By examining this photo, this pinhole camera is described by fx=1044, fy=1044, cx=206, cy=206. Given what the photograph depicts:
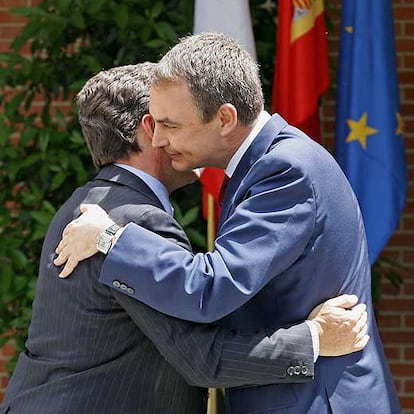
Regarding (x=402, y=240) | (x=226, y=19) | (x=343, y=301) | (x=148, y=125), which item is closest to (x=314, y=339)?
(x=343, y=301)

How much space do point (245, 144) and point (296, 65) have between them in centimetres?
191

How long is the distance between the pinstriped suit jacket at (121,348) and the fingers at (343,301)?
0.10m

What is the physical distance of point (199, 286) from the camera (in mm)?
2279

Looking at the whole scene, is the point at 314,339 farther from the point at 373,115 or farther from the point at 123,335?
the point at 373,115

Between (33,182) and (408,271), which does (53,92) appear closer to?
(33,182)

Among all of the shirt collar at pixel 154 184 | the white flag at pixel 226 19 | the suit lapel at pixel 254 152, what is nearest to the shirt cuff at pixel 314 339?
the suit lapel at pixel 254 152

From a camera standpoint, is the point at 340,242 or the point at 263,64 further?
the point at 263,64

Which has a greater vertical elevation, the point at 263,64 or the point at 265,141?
the point at 265,141

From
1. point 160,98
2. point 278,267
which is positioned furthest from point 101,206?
point 278,267

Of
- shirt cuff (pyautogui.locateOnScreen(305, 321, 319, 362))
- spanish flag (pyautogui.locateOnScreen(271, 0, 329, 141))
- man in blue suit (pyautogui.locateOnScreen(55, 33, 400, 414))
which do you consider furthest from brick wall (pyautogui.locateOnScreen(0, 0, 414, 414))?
shirt cuff (pyautogui.locateOnScreen(305, 321, 319, 362))

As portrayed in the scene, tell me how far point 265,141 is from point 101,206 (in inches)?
16.6

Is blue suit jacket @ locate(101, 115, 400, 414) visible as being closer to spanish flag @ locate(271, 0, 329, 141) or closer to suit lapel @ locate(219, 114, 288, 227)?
suit lapel @ locate(219, 114, 288, 227)

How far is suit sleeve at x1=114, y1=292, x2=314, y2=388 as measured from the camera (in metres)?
2.33

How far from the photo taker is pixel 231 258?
2287mm
